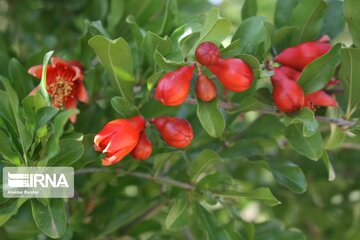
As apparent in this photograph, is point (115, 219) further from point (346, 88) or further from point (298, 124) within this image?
point (346, 88)

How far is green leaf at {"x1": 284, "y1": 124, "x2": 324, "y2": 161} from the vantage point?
1.31m

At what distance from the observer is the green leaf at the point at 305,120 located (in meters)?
1.23

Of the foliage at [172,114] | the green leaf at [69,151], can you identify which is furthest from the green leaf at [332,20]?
the green leaf at [69,151]

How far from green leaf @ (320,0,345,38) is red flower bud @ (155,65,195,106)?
546 mm

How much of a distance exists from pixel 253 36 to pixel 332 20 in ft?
1.07

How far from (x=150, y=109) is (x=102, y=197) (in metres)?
0.45

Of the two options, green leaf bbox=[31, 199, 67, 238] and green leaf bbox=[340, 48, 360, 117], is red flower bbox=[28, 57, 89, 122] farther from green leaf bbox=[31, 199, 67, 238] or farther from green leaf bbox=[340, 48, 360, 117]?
green leaf bbox=[340, 48, 360, 117]

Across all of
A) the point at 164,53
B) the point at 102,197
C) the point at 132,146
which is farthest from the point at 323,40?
the point at 102,197

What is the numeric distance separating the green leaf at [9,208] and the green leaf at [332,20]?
90 cm

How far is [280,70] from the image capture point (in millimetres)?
1364

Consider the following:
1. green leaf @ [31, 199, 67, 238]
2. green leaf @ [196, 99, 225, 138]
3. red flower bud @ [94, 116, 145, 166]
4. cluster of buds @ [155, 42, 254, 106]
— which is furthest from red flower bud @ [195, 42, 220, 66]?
green leaf @ [31, 199, 67, 238]

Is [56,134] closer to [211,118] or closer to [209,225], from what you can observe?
[211,118]

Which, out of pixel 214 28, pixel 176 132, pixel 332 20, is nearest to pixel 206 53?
pixel 214 28

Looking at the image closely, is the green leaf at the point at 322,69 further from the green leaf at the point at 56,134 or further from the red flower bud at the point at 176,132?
the green leaf at the point at 56,134
